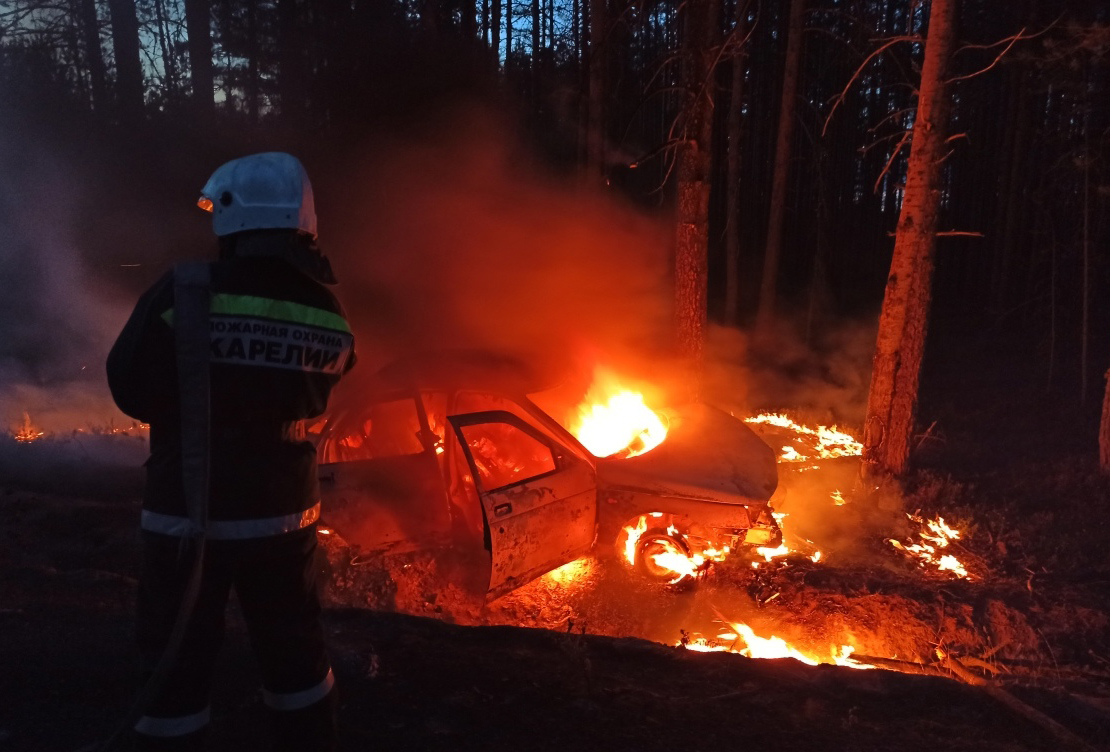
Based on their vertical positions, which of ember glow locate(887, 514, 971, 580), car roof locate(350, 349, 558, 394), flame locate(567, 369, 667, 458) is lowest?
ember glow locate(887, 514, 971, 580)

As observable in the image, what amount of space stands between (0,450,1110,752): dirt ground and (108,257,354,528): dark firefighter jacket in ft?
4.18

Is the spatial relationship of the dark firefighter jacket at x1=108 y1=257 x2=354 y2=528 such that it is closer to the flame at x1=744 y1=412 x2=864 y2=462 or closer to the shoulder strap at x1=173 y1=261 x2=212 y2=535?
the shoulder strap at x1=173 y1=261 x2=212 y2=535

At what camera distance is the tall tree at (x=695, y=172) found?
9.02 metres

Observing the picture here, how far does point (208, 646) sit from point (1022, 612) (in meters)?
5.45

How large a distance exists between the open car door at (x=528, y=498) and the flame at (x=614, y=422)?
0.45 m

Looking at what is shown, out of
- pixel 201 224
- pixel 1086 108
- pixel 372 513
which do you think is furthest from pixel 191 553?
pixel 201 224

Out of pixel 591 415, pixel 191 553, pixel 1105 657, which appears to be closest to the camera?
pixel 191 553

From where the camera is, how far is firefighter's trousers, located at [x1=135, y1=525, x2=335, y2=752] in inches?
85.8

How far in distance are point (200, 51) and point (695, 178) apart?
1514 cm

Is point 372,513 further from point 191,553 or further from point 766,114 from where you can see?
point 766,114

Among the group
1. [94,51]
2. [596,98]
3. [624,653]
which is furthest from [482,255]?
[94,51]

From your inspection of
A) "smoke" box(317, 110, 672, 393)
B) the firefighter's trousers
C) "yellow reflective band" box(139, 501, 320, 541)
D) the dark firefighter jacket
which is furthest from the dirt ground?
"smoke" box(317, 110, 672, 393)

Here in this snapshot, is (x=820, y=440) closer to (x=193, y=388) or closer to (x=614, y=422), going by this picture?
(x=614, y=422)

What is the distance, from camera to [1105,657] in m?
4.79
